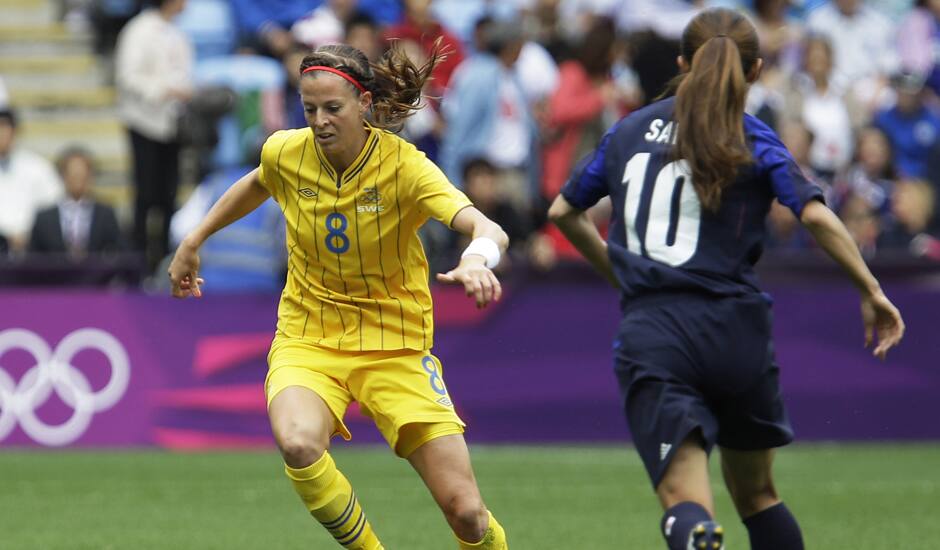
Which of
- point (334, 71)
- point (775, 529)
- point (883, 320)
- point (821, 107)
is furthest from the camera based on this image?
point (821, 107)

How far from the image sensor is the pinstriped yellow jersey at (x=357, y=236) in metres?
6.51

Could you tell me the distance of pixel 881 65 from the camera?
1686 cm

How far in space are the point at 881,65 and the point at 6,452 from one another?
9.11 meters

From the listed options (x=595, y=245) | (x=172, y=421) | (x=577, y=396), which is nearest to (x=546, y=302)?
(x=577, y=396)

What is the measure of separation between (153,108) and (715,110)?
938cm

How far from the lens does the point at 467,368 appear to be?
43.7ft

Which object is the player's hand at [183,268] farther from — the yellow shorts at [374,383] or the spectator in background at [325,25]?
the spectator in background at [325,25]

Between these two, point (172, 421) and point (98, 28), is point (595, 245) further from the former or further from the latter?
point (98, 28)

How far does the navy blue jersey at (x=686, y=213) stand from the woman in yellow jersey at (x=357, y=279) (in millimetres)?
635

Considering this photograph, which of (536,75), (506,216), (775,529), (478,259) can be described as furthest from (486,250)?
(536,75)

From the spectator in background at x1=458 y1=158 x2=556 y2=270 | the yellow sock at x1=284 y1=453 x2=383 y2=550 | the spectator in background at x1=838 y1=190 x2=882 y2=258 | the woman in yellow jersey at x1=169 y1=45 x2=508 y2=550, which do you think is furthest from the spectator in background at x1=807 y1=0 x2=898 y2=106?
the yellow sock at x1=284 y1=453 x2=383 y2=550

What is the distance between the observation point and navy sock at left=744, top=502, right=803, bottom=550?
6258 millimetres

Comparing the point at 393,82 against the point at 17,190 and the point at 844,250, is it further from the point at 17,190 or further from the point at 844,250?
the point at 17,190

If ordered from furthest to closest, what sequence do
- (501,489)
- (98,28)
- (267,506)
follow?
(98,28), (501,489), (267,506)
